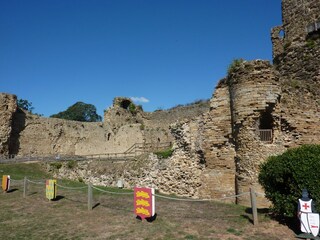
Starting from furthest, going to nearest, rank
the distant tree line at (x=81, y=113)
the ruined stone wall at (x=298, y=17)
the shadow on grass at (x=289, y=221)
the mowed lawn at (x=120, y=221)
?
the distant tree line at (x=81, y=113)
the ruined stone wall at (x=298, y=17)
the shadow on grass at (x=289, y=221)
the mowed lawn at (x=120, y=221)

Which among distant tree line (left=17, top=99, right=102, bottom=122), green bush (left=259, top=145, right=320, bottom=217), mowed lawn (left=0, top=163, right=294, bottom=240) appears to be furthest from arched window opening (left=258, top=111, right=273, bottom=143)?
distant tree line (left=17, top=99, right=102, bottom=122)

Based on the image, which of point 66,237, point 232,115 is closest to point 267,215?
point 232,115

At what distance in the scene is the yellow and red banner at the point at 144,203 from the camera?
10154 millimetres

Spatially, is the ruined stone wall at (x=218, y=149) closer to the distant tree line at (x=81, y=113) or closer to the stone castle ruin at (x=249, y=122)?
the stone castle ruin at (x=249, y=122)

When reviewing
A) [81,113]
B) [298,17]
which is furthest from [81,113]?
[298,17]

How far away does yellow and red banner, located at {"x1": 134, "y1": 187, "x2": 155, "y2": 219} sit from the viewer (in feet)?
33.3

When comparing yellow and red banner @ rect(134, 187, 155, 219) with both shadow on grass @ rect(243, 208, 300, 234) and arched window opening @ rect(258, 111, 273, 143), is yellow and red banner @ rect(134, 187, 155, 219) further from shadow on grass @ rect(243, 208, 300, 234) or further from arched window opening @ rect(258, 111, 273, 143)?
arched window opening @ rect(258, 111, 273, 143)

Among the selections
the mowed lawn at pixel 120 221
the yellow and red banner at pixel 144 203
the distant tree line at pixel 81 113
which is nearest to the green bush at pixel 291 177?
the mowed lawn at pixel 120 221

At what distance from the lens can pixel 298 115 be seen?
14445 mm

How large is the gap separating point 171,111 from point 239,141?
23397 mm

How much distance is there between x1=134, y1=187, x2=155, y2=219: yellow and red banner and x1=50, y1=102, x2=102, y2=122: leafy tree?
258 ft

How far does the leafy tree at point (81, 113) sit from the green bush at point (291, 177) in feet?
265

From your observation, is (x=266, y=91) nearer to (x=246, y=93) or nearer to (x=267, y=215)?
(x=246, y=93)

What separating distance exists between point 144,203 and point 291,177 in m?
4.69
